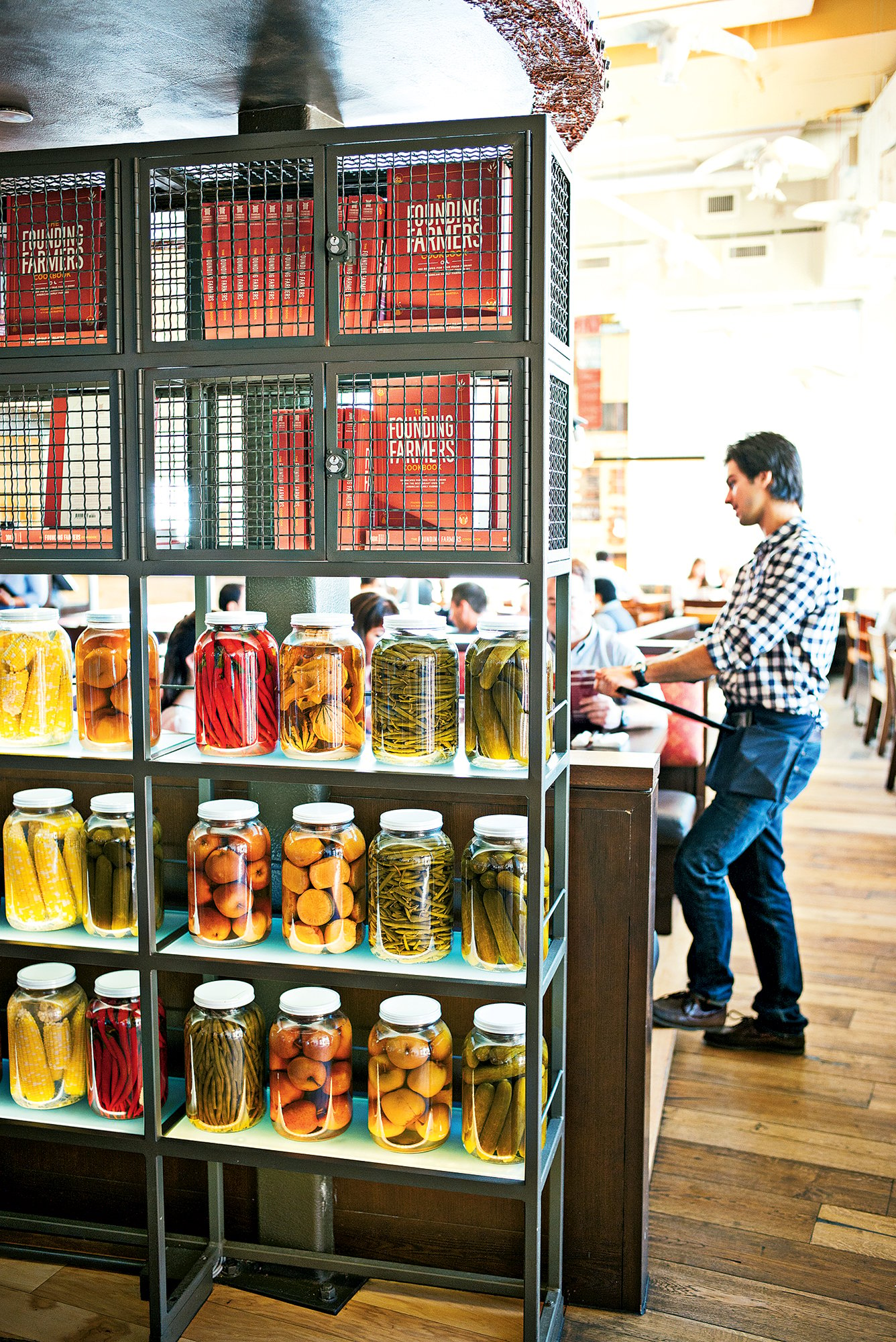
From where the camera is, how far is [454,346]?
5.65 feet

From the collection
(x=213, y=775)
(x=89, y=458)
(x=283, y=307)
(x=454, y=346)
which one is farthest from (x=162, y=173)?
(x=213, y=775)

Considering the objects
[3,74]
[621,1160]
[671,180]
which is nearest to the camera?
[3,74]

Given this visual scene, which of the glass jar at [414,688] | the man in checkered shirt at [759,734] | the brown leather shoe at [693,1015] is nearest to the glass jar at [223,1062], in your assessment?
the glass jar at [414,688]

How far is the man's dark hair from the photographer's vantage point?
3.13 meters

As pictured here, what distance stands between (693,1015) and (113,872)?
192cm

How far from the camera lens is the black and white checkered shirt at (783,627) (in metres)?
2.99

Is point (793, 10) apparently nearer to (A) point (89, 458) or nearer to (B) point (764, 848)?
(B) point (764, 848)

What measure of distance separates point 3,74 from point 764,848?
2.57m

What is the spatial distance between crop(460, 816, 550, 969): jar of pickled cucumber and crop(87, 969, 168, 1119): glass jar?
61 centimetres

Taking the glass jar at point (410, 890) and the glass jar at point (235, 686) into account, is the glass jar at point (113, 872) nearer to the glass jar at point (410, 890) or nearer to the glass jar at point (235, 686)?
the glass jar at point (235, 686)

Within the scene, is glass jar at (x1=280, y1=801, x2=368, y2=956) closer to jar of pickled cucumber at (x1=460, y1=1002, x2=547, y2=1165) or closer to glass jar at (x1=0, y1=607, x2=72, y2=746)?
jar of pickled cucumber at (x1=460, y1=1002, x2=547, y2=1165)

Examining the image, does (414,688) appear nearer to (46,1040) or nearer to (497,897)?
(497,897)

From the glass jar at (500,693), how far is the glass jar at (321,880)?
28 centimetres

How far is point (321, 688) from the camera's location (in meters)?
1.87
